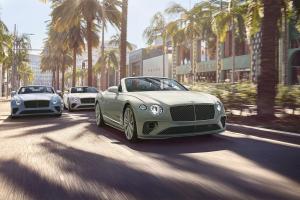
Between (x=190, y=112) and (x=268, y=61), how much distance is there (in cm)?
436

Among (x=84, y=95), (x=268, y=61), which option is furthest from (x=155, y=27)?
(x=268, y=61)

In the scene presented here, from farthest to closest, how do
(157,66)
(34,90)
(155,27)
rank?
(157,66)
(155,27)
(34,90)

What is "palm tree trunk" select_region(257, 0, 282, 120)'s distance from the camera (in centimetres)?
1102

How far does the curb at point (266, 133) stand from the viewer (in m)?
7.95

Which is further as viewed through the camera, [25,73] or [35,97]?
[25,73]

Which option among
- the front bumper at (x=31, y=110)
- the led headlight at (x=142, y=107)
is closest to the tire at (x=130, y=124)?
the led headlight at (x=142, y=107)

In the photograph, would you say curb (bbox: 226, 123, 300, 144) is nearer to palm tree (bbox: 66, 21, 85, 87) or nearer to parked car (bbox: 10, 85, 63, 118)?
parked car (bbox: 10, 85, 63, 118)

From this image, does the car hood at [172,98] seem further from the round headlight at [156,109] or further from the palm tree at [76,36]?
the palm tree at [76,36]

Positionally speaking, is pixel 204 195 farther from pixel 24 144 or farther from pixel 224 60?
pixel 224 60

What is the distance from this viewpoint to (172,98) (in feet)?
26.3

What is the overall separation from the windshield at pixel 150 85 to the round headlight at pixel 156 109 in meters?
1.55

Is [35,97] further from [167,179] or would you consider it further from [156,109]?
[167,179]

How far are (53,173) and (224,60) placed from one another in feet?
171

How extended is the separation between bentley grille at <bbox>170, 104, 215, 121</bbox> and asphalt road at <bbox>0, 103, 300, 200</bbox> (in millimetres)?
506
